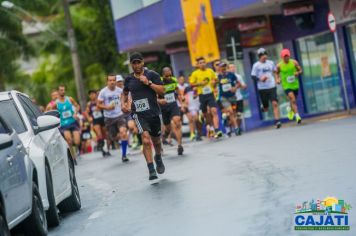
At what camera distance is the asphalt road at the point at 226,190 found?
9680mm

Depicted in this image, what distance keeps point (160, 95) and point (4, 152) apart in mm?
7359

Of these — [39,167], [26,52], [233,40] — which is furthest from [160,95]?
[26,52]

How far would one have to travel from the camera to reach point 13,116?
1132 cm

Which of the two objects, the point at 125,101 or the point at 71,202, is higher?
the point at 125,101

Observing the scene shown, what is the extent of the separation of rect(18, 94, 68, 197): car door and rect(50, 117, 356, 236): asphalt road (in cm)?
47

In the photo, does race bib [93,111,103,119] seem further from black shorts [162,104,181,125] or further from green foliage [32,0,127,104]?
green foliage [32,0,127,104]

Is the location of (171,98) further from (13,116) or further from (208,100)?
(13,116)

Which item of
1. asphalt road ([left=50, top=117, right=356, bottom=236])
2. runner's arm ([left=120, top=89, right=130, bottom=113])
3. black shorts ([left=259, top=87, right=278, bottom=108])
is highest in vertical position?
runner's arm ([left=120, top=89, right=130, bottom=113])

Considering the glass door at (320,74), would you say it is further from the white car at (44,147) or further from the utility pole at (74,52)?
the white car at (44,147)

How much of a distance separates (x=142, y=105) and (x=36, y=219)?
242 inches

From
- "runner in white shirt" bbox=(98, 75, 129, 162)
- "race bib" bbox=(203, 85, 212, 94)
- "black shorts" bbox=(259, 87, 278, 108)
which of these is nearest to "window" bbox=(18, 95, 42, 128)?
"runner in white shirt" bbox=(98, 75, 129, 162)

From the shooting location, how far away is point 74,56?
46156mm

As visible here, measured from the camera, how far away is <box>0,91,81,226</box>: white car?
426 inches

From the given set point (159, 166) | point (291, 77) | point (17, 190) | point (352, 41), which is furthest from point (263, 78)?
point (17, 190)
